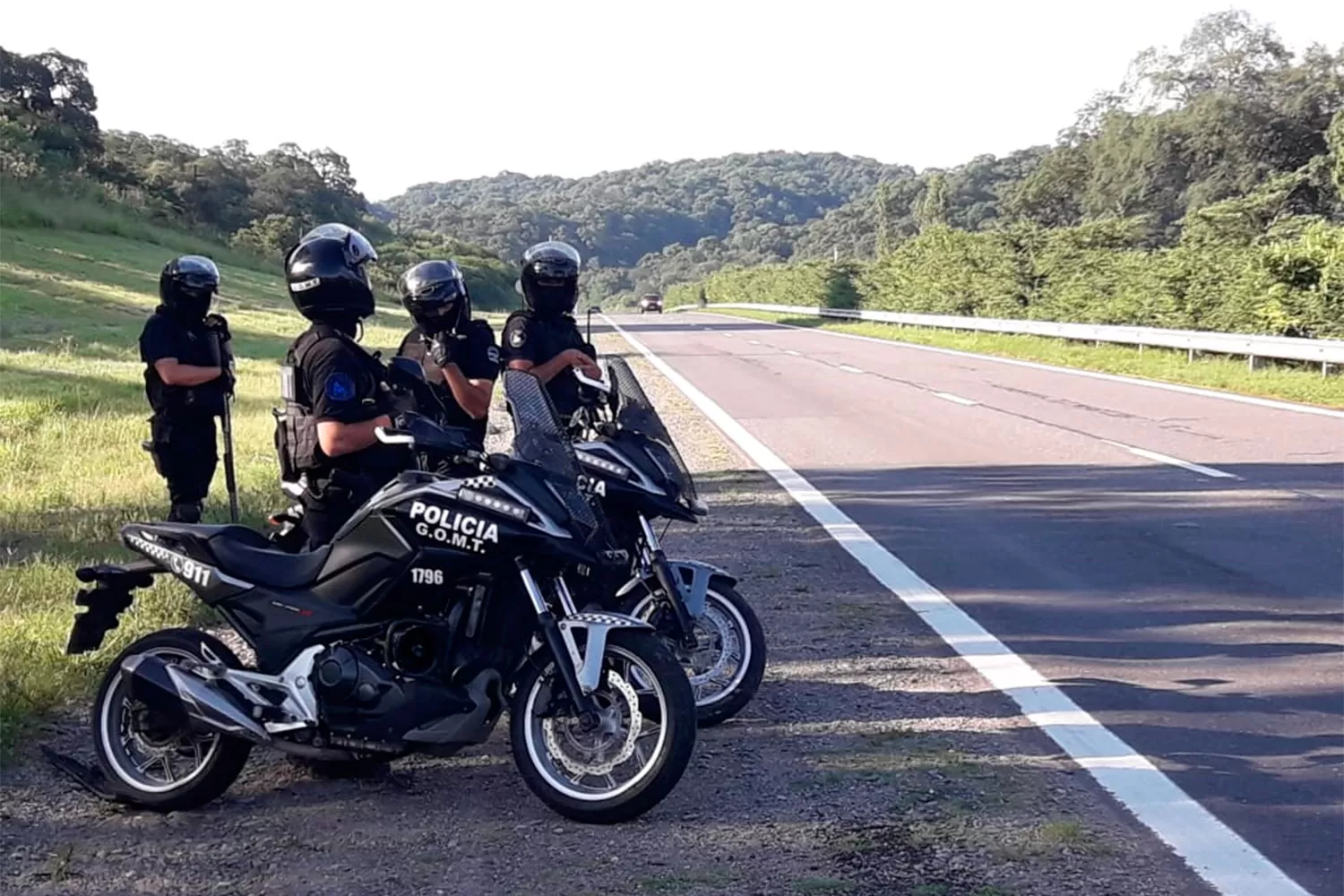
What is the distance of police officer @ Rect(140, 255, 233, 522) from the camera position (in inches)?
303

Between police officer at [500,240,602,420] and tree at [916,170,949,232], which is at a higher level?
tree at [916,170,949,232]

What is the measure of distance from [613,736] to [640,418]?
1603mm

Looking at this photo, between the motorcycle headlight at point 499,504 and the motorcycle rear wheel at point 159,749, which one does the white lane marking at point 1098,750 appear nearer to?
the motorcycle headlight at point 499,504

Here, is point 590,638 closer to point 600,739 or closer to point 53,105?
point 600,739

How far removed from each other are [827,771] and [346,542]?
6.10ft

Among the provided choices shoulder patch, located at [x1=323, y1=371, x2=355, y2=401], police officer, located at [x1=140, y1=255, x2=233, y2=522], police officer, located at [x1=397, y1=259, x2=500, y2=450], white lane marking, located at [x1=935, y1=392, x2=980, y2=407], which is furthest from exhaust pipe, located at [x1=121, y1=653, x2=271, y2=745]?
white lane marking, located at [x1=935, y1=392, x2=980, y2=407]

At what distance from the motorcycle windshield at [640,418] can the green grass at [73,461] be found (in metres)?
2.57

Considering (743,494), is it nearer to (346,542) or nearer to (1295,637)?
(1295,637)

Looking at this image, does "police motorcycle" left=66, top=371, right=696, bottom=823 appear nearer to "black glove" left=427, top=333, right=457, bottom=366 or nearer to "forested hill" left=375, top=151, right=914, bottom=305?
"black glove" left=427, top=333, right=457, bottom=366

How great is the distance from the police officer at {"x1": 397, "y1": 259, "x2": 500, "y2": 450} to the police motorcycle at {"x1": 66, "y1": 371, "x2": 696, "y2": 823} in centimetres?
206

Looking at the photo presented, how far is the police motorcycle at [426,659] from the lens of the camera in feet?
15.4

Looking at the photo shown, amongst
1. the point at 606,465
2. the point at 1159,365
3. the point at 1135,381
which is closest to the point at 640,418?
the point at 606,465

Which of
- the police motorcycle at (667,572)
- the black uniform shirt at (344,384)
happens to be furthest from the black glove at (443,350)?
the black uniform shirt at (344,384)

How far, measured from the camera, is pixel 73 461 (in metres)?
12.7
